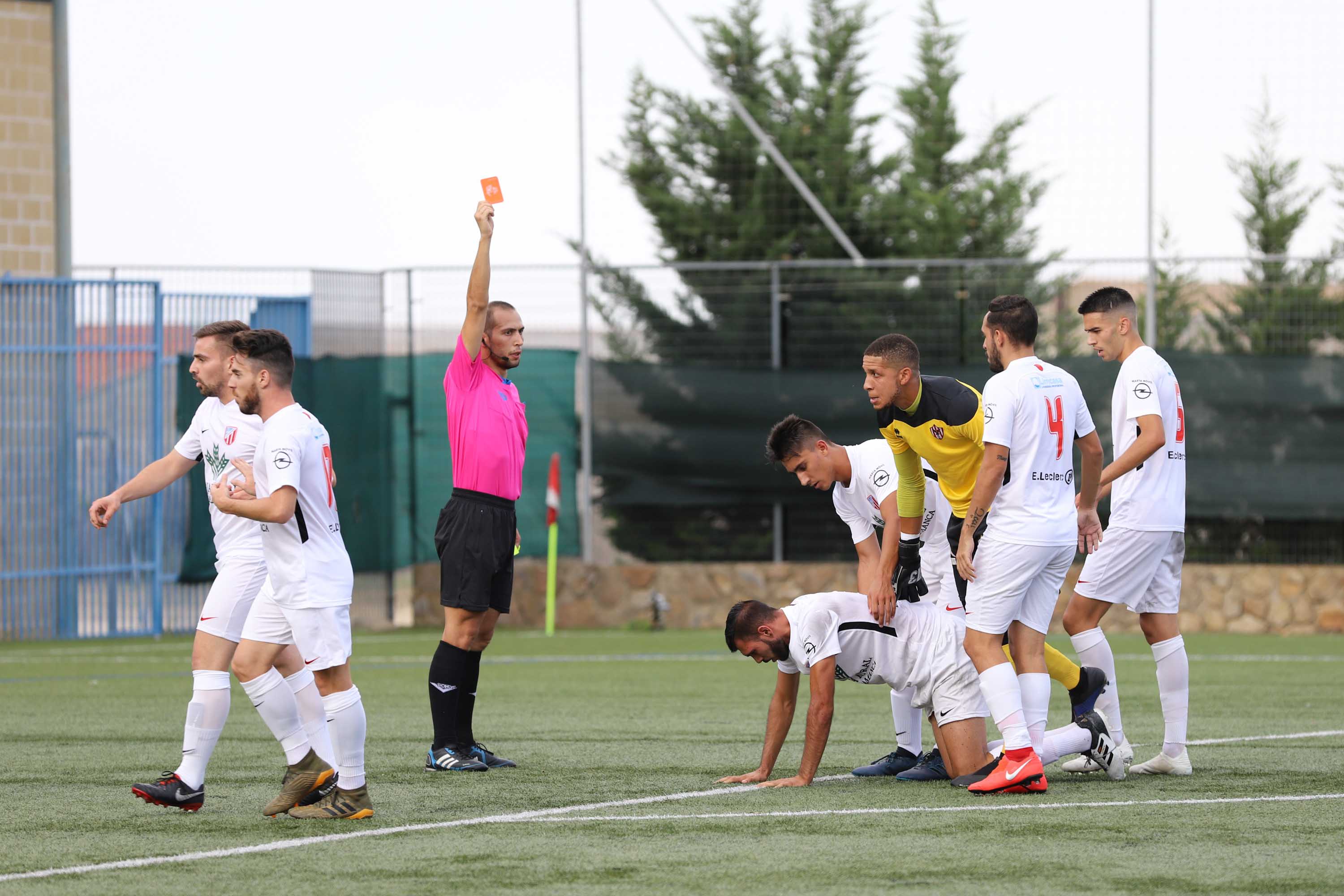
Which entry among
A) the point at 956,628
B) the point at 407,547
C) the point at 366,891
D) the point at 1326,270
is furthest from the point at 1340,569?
the point at 366,891

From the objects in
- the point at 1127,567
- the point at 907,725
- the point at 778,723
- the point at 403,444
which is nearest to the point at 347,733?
the point at 778,723

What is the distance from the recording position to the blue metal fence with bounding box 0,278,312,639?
15297 millimetres

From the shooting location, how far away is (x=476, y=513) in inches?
292

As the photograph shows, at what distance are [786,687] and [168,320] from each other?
10.8 meters

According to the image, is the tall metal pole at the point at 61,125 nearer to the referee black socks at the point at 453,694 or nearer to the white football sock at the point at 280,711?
the referee black socks at the point at 453,694

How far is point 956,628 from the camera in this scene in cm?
662

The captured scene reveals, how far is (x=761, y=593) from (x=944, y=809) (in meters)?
9.89

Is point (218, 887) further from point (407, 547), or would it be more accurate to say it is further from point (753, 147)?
point (753, 147)

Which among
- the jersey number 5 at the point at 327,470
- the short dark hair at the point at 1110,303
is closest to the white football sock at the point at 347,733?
the jersey number 5 at the point at 327,470

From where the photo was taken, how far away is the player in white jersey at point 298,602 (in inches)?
219

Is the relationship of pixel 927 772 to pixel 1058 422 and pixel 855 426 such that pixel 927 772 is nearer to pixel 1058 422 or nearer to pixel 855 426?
pixel 1058 422

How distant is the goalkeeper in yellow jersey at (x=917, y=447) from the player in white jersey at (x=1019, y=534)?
10 centimetres

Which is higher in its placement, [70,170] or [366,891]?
[70,170]

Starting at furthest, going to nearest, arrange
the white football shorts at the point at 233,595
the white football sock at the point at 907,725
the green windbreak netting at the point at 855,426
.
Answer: the green windbreak netting at the point at 855,426 → the white football sock at the point at 907,725 → the white football shorts at the point at 233,595
